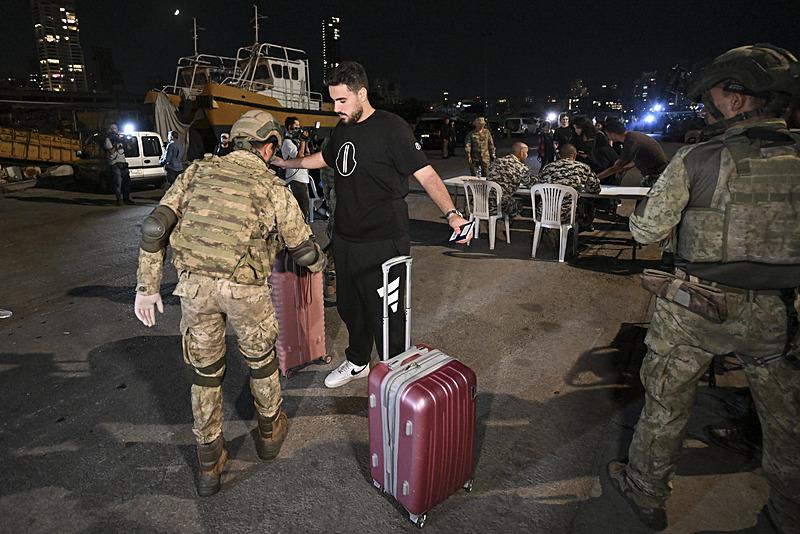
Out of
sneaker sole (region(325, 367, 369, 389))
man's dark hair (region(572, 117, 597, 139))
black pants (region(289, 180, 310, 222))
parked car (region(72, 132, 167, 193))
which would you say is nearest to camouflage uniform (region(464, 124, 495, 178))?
man's dark hair (region(572, 117, 597, 139))

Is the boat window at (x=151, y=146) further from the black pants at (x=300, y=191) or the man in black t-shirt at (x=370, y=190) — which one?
the man in black t-shirt at (x=370, y=190)

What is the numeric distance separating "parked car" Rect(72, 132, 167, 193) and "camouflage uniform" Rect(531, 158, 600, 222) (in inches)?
401

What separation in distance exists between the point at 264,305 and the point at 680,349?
1.95 m

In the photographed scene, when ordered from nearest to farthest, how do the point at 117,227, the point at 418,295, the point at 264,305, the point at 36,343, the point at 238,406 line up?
the point at 264,305, the point at 238,406, the point at 36,343, the point at 418,295, the point at 117,227

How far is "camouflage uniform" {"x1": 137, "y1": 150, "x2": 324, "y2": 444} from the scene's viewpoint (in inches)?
93.7

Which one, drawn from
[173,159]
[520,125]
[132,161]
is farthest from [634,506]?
[520,125]

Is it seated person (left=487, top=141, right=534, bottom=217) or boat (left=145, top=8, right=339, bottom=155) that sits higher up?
boat (left=145, top=8, right=339, bottom=155)

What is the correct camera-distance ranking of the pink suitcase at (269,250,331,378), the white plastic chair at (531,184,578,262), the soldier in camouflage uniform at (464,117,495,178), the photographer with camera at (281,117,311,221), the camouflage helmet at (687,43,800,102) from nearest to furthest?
the camouflage helmet at (687,43,800,102)
the pink suitcase at (269,250,331,378)
the white plastic chair at (531,184,578,262)
the photographer with camera at (281,117,311,221)
the soldier in camouflage uniform at (464,117,495,178)

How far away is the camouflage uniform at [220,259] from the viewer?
2381 millimetres

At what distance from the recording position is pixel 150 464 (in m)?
2.83

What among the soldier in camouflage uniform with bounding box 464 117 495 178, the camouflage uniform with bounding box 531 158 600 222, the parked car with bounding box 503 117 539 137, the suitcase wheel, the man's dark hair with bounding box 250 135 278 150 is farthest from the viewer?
the parked car with bounding box 503 117 539 137

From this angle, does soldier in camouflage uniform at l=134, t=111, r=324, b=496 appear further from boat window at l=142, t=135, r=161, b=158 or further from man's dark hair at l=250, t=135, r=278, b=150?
boat window at l=142, t=135, r=161, b=158

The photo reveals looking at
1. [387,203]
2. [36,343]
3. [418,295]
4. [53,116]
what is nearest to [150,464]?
[387,203]

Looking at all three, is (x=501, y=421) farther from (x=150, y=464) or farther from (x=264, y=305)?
(x=150, y=464)
